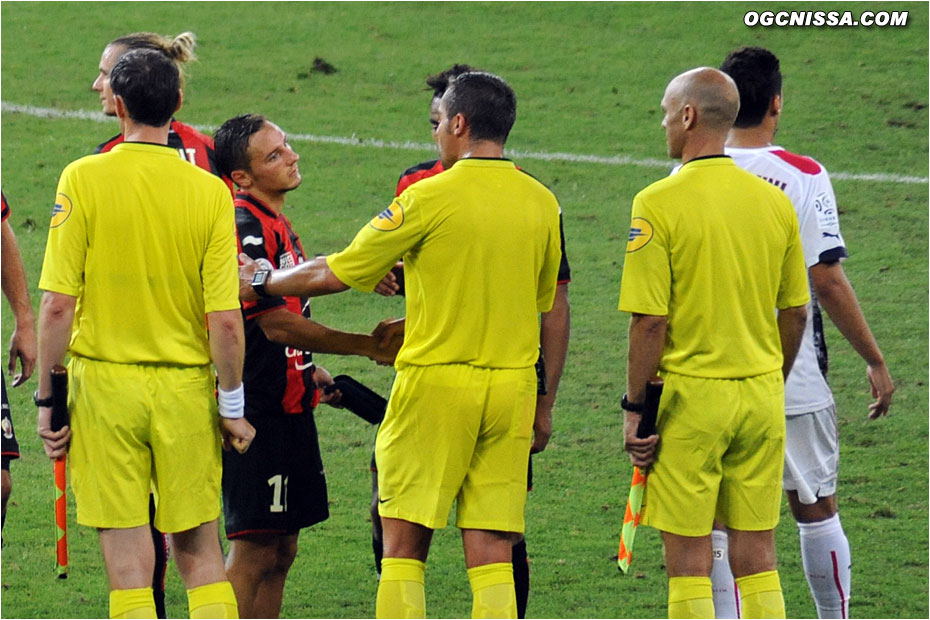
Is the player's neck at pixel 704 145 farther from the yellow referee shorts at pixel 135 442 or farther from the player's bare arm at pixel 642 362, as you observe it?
the yellow referee shorts at pixel 135 442

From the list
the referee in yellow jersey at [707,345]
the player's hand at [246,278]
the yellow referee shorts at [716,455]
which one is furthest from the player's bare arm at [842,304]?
the player's hand at [246,278]

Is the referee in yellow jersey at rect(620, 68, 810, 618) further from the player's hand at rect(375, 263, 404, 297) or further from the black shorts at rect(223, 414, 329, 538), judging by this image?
the black shorts at rect(223, 414, 329, 538)

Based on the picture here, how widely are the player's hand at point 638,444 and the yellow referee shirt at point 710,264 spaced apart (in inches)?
6.8

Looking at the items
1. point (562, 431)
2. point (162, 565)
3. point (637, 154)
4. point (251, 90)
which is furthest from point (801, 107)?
point (162, 565)

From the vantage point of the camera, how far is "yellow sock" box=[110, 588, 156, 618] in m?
3.71

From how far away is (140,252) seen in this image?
12.1 ft

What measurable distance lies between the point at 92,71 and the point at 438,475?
9.52 m

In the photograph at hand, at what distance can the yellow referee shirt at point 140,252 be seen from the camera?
365 centimetres

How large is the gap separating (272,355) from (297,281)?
480 mm

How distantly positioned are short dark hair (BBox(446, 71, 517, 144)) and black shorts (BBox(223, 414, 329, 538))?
3.71 ft

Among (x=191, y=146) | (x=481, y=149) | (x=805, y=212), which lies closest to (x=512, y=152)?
(x=191, y=146)

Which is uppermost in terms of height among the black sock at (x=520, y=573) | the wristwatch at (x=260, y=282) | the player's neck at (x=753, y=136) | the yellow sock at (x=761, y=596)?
the player's neck at (x=753, y=136)

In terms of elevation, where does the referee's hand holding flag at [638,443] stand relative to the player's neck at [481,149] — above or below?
below

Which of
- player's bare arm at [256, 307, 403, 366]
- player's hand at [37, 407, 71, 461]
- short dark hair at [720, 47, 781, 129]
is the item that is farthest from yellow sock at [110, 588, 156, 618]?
short dark hair at [720, 47, 781, 129]
